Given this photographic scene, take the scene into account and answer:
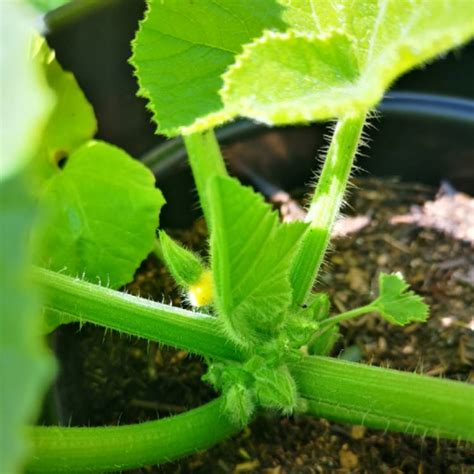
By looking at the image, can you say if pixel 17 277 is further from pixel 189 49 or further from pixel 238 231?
pixel 189 49

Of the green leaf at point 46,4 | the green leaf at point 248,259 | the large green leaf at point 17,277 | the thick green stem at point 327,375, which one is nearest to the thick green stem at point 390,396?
the thick green stem at point 327,375

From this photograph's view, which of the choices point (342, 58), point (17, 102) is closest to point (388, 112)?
point (342, 58)

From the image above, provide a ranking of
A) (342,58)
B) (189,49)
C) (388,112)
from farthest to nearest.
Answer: (388,112)
(189,49)
(342,58)

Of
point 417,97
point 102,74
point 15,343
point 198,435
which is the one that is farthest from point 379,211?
point 15,343

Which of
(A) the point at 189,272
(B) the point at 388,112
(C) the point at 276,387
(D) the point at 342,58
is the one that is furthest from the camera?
(B) the point at 388,112

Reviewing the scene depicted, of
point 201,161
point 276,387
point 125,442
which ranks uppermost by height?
point 201,161

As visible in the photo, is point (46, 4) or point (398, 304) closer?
point (398, 304)

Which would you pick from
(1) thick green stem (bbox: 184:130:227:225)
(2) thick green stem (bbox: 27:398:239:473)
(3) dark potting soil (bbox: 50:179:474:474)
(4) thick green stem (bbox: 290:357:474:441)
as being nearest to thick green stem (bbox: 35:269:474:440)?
(4) thick green stem (bbox: 290:357:474:441)
